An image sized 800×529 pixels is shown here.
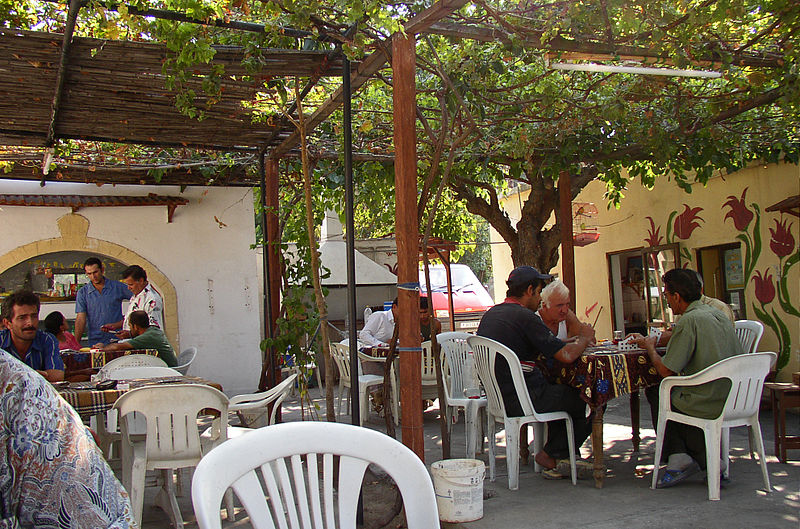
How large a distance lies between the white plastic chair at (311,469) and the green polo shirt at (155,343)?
4.60m

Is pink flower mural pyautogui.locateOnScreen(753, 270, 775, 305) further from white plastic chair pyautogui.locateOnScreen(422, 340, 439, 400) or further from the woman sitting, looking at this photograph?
the woman sitting

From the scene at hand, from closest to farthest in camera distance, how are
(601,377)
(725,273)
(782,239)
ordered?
(601,377)
(782,239)
(725,273)

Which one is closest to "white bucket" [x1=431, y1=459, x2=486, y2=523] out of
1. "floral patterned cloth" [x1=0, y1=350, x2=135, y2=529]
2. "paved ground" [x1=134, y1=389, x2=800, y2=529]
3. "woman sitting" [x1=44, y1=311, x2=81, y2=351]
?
"paved ground" [x1=134, y1=389, x2=800, y2=529]

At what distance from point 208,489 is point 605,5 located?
4109 millimetres

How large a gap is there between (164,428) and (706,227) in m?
8.19

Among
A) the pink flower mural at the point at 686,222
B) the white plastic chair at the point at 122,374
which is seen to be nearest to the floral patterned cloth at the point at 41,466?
the white plastic chair at the point at 122,374

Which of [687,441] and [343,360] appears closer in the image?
[687,441]

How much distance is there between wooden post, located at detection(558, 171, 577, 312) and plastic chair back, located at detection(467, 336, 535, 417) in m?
3.41

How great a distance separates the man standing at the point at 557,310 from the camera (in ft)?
18.1

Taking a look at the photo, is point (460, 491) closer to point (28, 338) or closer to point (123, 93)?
point (28, 338)

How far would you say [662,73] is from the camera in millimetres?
5445

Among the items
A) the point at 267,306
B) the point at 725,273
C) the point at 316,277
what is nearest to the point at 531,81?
the point at 316,277

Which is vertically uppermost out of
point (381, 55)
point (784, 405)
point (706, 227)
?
point (381, 55)

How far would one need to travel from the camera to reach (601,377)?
186 inches
